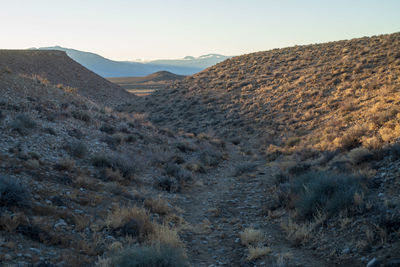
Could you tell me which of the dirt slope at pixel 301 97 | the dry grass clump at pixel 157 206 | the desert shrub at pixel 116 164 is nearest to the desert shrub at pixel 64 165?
the desert shrub at pixel 116 164

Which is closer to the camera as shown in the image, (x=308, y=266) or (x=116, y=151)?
(x=308, y=266)

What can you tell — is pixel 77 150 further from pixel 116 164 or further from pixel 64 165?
pixel 64 165

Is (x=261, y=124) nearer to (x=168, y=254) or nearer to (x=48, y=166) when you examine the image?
(x=48, y=166)

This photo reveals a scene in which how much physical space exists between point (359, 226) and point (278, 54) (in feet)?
126

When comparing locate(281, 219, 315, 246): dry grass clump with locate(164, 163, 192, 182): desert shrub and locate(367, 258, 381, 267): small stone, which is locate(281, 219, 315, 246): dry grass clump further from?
locate(164, 163, 192, 182): desert shrub

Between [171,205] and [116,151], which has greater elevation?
[116,151]

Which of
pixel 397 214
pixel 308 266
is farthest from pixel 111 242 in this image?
pixel 397 214

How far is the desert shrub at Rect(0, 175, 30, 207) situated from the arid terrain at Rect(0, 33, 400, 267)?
27 millimetres

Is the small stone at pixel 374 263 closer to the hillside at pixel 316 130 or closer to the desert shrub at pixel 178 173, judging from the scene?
the hillside at pixel 316 130

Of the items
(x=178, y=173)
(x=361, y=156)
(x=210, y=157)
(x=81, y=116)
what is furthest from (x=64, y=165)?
(x=361, y=156)

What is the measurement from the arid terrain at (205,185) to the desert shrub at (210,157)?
0.06 m

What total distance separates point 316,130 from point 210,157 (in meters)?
6.28

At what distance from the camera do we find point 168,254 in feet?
15.5

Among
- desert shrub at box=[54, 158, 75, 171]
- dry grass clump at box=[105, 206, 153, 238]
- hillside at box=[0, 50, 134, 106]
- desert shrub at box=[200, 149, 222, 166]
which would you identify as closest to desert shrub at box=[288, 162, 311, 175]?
desert shrub at box=[200, 149, 222, 166]
